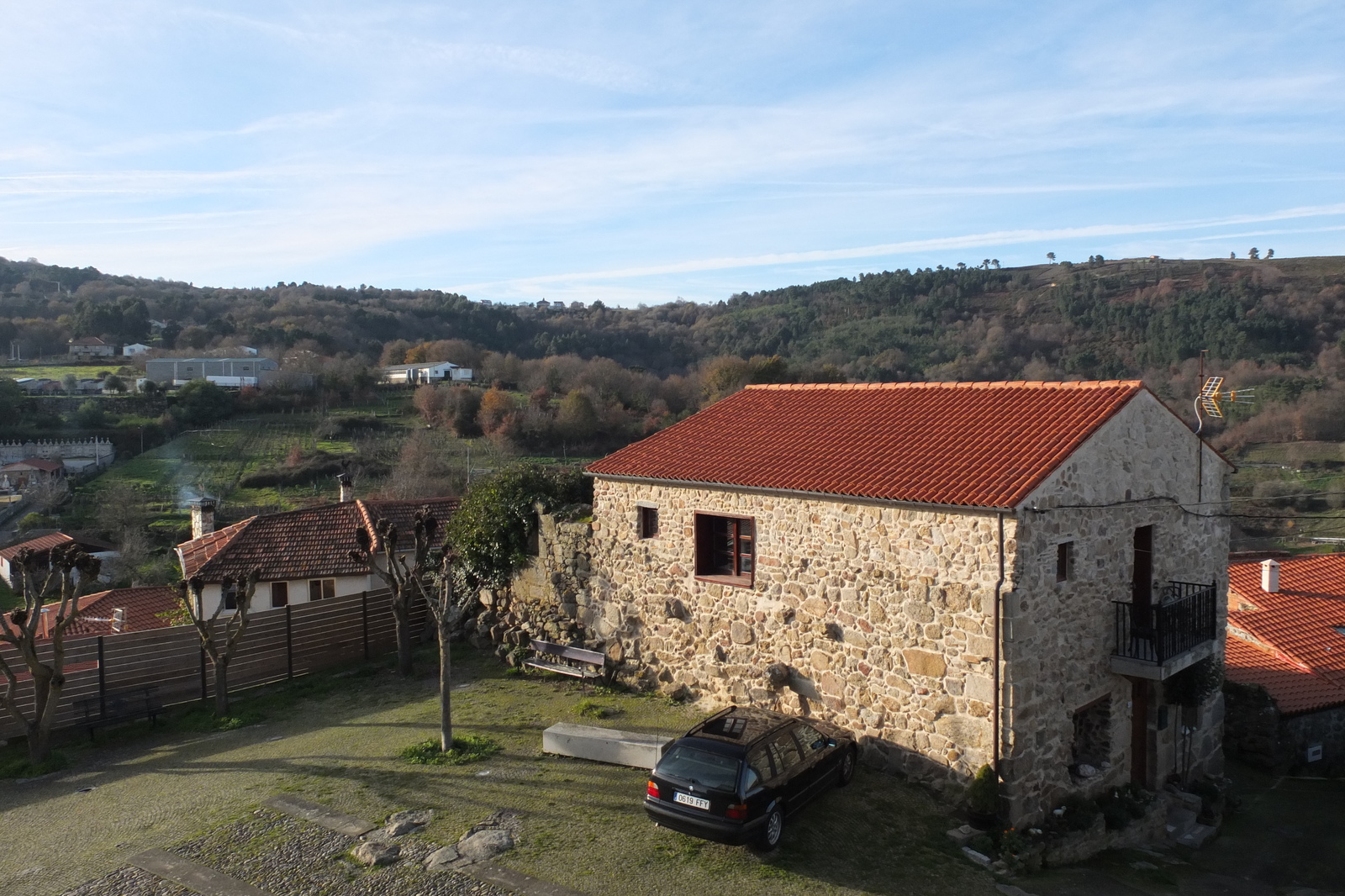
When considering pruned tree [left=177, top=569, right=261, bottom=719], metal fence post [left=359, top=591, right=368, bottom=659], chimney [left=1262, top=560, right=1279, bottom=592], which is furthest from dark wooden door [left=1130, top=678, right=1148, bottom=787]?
pruned tree [left=177, top=569, right=261, bottom=719]

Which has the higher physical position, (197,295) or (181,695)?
(197,295)

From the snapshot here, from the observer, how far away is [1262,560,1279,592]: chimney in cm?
2217

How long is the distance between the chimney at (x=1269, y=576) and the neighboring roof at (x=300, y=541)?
21.9 meters

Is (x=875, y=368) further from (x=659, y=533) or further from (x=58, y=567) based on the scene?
(x=58, y=567)

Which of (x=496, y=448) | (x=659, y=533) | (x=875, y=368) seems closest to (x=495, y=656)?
(x=659, y=533)

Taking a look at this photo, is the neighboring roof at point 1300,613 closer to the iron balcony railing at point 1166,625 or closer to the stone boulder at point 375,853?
the iron balcony railing at point 1166,625

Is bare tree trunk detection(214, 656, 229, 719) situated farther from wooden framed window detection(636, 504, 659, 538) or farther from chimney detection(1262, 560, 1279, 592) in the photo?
chimney detection(1262, 560, 1279, 592)

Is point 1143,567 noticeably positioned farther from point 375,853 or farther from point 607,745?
point 375,853

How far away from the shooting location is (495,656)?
17391 millimetres

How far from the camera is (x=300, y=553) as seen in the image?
891 inches

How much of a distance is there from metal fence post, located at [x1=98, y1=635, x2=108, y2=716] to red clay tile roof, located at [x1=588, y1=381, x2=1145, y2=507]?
8.63m

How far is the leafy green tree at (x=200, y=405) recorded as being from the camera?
57656mm

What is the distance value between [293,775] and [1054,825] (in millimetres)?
10190

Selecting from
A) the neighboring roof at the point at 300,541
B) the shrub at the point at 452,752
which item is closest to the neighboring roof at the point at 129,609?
the neighboring roof at the point at 300,541
